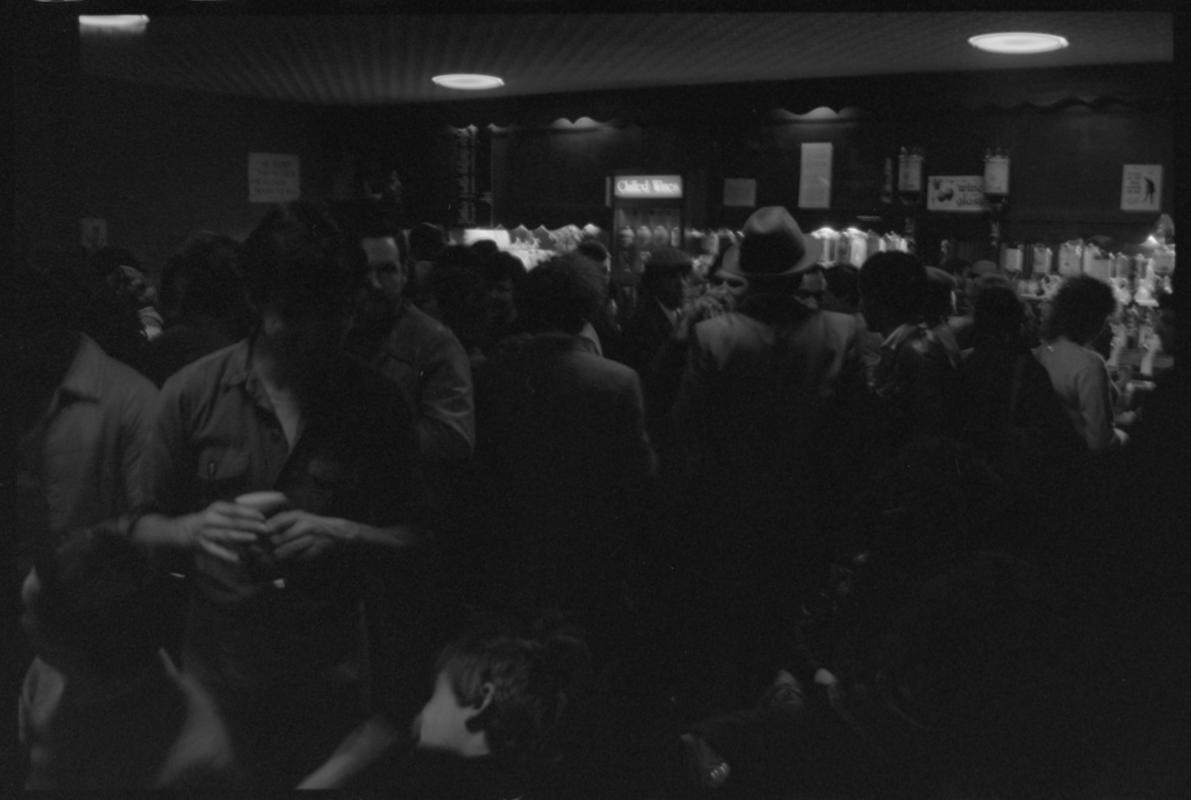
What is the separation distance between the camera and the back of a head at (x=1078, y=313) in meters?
3.45

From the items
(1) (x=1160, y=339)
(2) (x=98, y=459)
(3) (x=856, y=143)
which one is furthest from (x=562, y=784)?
(3) (x=856, y=143)

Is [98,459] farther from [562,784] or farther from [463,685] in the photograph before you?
[562,784]

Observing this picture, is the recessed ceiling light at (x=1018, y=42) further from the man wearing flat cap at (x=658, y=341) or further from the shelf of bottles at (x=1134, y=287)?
the man wearing flat cap at (x=658, y=341)

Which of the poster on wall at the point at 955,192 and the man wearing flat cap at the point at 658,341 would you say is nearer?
the man wearing flat cap at the point at 658,341

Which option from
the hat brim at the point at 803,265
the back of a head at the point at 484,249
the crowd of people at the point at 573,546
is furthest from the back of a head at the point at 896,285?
the back of a head at the point at 484,249

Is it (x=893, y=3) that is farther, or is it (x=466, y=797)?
(x=466, y=797)

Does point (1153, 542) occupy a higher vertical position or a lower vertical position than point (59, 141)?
lower

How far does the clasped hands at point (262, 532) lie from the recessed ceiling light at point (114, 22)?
1.41 meters

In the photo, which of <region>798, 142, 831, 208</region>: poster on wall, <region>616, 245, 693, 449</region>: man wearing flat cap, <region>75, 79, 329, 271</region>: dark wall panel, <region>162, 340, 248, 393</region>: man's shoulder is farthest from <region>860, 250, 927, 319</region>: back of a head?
<region>798, 142, 831, 208</region>: poster on wall

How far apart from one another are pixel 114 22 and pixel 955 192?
549 centimetres

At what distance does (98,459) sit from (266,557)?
0.55 meters

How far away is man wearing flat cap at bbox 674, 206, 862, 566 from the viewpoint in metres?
3.38

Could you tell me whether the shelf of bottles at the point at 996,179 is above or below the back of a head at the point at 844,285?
above

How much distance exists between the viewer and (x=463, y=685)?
11.1 feet
